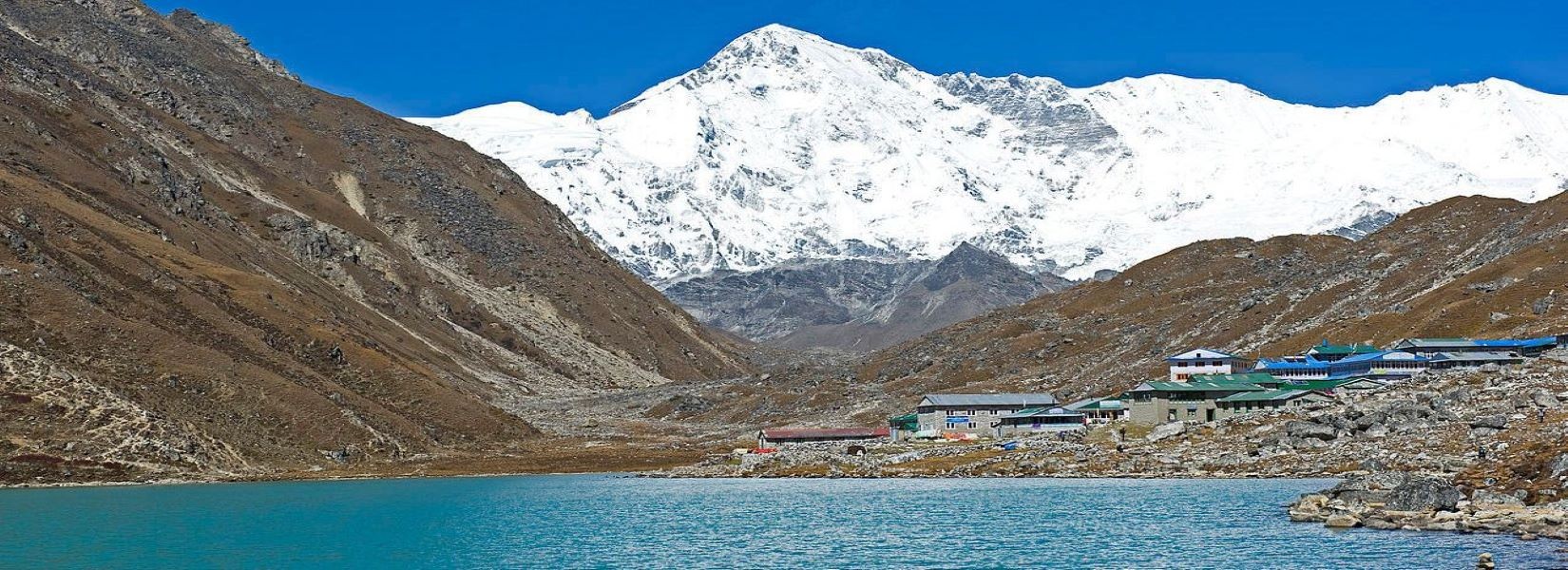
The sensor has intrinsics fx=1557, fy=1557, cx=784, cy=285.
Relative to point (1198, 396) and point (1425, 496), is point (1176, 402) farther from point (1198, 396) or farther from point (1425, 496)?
point (1425, 496)

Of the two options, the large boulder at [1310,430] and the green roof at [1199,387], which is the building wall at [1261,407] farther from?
the large boulder at [1310,430]

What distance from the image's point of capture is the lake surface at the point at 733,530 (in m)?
70.9

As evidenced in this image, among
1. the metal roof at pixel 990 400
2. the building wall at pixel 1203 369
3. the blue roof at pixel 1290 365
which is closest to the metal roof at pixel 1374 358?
the blue roof at pixel 1290 365

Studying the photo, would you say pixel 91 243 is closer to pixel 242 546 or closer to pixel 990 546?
pixel 242 546

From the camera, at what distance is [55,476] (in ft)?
418

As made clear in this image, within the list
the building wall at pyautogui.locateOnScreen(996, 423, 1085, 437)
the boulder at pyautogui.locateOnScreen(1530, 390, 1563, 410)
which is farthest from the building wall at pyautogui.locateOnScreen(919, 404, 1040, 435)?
the boulder at pyautogui.locateOnScreen(1530, 390, 1563, 410)

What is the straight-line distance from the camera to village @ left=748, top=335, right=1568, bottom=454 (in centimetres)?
15238

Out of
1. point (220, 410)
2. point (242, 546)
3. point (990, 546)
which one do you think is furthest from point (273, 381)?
point (990, 546)

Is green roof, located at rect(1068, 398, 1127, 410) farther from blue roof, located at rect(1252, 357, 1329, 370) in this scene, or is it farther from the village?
blue roof, located at rect(1252, 357, 1329, 370)

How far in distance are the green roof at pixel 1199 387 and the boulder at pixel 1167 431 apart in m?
14.9

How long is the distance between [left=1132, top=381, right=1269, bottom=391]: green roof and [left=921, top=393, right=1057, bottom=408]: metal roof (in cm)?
2667

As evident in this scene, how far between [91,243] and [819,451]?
8408cm

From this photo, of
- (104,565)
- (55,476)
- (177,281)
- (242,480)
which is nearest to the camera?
(104,565)

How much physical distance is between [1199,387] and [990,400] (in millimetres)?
34462
